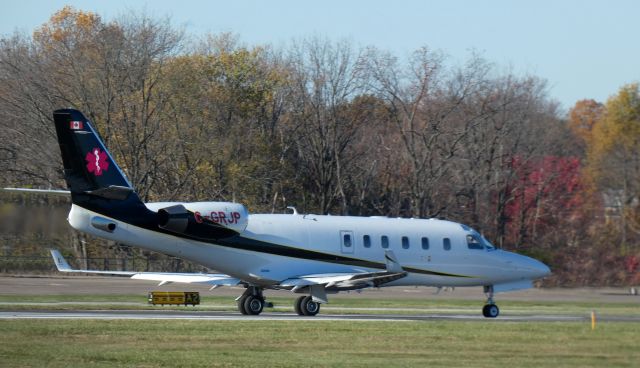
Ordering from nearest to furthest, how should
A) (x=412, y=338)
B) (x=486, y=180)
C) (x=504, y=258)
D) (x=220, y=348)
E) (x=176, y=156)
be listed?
(x=220, y=348) → (x=412, y=338) → (x=504, y=258) → (x=176, y=156) → (x=486, y=180)

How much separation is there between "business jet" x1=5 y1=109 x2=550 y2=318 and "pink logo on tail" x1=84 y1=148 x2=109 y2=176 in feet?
0.10

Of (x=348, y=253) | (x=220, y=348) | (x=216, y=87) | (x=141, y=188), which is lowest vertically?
(x=220, y=348)

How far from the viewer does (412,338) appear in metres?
29.2

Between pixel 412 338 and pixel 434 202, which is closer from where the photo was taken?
pixel 412 338

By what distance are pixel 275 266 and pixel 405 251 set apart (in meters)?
4.85

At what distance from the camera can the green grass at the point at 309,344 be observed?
24.1m

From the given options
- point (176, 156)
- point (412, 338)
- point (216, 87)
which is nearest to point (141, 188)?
point (176, 156)

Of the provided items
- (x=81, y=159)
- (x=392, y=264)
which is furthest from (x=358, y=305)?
(x=81, y=159)

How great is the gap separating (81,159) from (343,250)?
9.12 metres

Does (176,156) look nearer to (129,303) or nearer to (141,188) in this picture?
(141,188)

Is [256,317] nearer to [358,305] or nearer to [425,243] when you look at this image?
[425,243]

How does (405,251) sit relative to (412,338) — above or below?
above

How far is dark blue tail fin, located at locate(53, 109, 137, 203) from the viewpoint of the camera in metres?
35.4

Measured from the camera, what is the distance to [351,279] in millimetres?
37406
